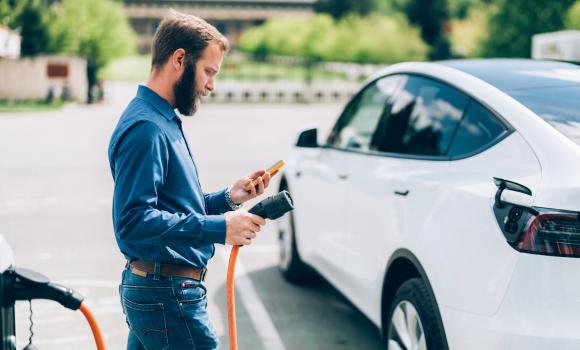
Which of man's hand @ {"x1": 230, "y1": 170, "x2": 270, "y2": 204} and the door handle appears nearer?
man's hand @ {"x1": 230, "y1": 170, "x2": 270, "y2": 204}

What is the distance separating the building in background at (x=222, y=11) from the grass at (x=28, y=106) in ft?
274

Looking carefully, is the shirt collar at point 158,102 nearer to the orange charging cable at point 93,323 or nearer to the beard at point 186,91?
the beard at point 186,91

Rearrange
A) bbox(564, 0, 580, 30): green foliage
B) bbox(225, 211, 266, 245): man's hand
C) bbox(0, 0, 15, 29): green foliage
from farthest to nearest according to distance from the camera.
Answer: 1. bbox(564, 0, 580, 30): green foliage
2. bbox(0, 0, 15, 29): green foliage
3. bbox(225, 211, 266, 245): man's hand

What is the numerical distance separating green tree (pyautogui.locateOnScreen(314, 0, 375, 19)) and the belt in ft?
364

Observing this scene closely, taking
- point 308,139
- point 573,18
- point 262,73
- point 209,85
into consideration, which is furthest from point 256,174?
point 262,73

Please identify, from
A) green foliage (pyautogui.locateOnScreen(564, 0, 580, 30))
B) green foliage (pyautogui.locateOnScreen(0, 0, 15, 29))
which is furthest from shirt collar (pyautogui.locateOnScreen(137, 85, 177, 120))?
green foliage (pyautogui.locateOnScreen(564, 0, 580, 30))

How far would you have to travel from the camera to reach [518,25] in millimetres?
14578

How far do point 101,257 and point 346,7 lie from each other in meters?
109

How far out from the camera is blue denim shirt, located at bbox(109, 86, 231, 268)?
2.49 meters

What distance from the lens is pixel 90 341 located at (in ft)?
16.4

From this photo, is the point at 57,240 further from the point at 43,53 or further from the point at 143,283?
the point at 43,53

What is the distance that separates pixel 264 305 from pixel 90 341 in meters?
1.30

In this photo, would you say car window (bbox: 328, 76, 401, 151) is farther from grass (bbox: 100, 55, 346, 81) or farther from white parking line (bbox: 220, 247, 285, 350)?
grass (bbox: 100, 55, 346, 81)

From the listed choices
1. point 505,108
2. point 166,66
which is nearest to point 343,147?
point 505,108
